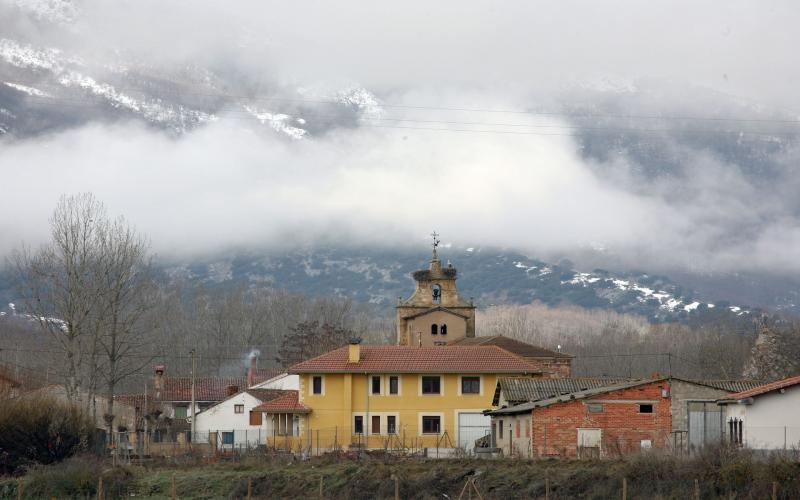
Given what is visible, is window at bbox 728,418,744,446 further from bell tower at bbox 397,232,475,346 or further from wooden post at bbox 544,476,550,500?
bell tower at bbox 397,232,475,346

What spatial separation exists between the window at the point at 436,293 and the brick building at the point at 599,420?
58204mm

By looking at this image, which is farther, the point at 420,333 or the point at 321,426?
the point at 420,333

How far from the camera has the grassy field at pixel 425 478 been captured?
115 feet

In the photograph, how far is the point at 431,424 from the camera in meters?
66.8

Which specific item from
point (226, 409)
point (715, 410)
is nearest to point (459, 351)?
point (226, 409)

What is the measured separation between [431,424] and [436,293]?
44061 millimetres

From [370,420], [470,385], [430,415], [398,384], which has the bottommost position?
[370,420]

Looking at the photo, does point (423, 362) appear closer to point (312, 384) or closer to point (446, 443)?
point (446, 443)

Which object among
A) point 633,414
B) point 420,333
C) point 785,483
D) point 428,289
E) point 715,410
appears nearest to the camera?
point 785,483

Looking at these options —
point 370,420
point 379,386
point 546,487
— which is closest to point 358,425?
point 370,420

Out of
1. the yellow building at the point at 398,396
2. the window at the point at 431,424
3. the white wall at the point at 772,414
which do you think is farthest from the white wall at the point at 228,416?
the white wall at the point at 772,414

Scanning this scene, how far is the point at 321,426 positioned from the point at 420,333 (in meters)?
35.5

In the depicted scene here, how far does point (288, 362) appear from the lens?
11150cm

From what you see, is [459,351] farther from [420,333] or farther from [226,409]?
[420,333]
